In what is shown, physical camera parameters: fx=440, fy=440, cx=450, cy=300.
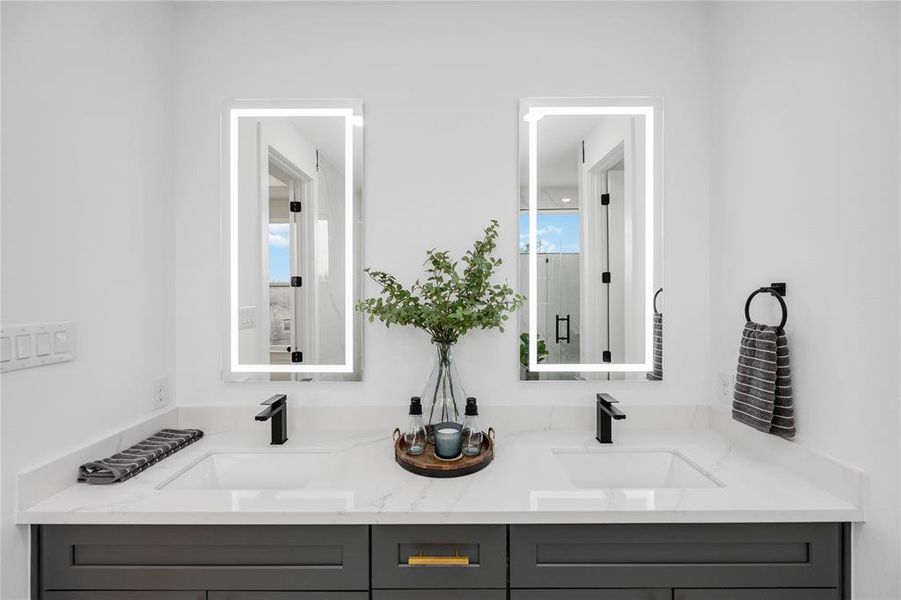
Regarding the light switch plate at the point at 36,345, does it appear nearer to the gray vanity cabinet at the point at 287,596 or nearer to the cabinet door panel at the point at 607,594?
the gray vanity cabinet at the point at 287,596

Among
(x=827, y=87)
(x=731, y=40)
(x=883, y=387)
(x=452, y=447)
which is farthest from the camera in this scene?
(x=731, y=40)

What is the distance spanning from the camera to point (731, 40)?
1.52 m

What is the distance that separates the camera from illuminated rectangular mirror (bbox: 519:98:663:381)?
5.36 ft

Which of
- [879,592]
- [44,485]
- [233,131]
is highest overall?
[233,131]

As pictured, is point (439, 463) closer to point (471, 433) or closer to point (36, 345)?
point (471, 433)

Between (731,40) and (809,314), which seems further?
(731,40)

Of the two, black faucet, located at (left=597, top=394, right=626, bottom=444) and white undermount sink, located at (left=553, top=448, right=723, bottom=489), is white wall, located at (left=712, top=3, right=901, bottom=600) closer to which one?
white undermount sink, located at (left=553, top=448, right=723, bottom=489)

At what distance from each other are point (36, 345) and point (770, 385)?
6.27 feet

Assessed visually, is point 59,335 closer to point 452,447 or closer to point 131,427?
point 131,427

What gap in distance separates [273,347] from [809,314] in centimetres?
170

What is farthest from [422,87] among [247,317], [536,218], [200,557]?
[200,557]

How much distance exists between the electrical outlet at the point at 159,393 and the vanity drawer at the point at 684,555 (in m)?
1.29

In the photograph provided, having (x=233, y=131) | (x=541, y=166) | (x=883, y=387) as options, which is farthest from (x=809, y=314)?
(x=233, y=131)

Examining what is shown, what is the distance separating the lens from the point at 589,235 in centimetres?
165
